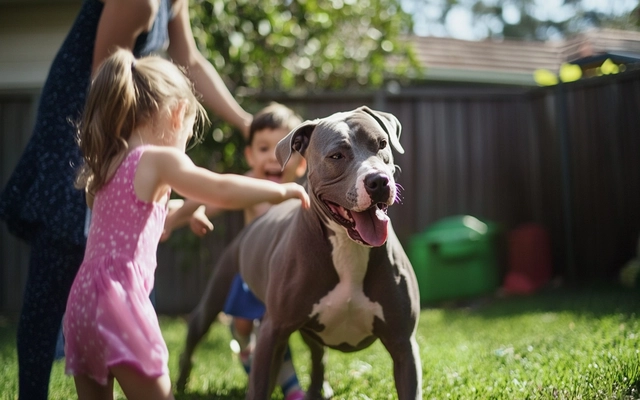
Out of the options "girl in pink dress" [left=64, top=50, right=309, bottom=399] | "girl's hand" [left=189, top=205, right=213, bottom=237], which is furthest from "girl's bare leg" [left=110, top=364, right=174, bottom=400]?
"girl's hand" [left=189, top=205, right=213, bottom=237]

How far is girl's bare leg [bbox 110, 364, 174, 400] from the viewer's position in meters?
2.36

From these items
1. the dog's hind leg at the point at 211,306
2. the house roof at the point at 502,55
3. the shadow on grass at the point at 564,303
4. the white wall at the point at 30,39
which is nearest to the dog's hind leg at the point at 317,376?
the dog's hind leg at the point at 211,306

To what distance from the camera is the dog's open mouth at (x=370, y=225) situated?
8.65 feet

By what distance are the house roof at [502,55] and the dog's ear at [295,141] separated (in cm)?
1106

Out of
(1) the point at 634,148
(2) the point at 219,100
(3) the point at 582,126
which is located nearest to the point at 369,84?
(3) the point at 582,126

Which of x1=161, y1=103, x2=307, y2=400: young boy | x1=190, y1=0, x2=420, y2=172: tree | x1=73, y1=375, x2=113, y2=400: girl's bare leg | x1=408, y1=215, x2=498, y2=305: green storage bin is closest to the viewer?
Result: x1=73, y1=375, x2=113, y2=400: girl's bare leg

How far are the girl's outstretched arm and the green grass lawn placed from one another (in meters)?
1.32

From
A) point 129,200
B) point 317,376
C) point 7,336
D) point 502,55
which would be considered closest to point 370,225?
point 129,200

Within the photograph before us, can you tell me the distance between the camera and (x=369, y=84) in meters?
9.38

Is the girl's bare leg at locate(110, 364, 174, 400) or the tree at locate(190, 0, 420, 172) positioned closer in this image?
the girl's bare leg at locate(110, 364, 174, 400)

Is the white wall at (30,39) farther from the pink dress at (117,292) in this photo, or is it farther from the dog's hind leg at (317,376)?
the pink dress at (117,292)

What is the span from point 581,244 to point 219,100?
6111mm

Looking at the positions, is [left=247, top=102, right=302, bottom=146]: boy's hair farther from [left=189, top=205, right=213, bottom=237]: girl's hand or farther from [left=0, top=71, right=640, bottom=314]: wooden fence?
[left=0, top=71, right=640, bottom=314]: wooden fence

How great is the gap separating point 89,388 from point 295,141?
4.33ft
